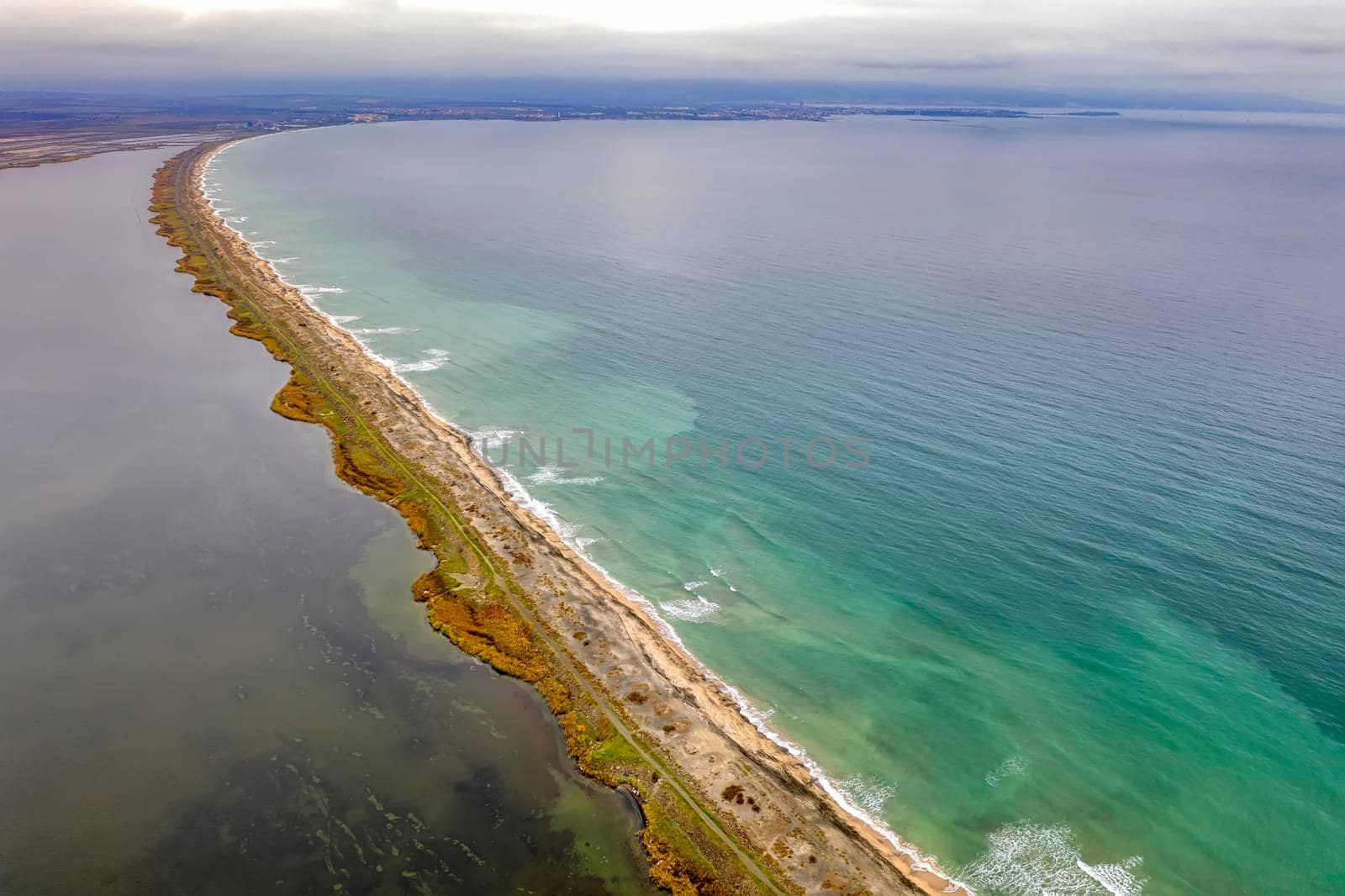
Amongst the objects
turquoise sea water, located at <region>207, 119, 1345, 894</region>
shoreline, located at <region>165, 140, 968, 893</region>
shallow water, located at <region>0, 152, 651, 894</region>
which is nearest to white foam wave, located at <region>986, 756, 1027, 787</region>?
turquoise sea water, located at <region>207, 119, 1345, 894</region>

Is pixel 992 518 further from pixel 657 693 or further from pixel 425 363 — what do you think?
pixel 425 363

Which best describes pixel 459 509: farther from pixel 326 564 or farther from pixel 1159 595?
pixel 1159 595

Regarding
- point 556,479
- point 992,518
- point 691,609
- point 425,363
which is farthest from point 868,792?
point 425,363

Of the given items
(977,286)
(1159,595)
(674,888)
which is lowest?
(674,888)

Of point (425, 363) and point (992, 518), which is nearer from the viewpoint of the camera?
point (992, 518)

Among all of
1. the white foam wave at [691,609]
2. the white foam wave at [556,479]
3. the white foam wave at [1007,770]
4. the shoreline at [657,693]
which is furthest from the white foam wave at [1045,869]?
the white foam wave at [556,479]

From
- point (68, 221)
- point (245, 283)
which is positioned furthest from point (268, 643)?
point (68, 221)
